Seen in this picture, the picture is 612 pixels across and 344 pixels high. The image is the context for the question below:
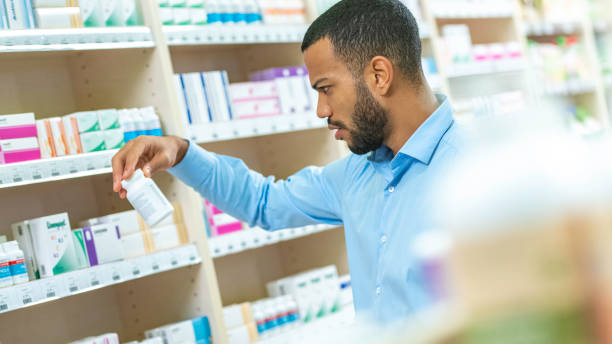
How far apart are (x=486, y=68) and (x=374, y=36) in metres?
2.60

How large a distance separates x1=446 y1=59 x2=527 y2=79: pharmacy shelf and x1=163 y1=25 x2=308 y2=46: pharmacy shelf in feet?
3.95

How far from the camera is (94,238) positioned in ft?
7.32

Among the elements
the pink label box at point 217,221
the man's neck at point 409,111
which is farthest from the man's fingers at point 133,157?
the pink label box at point 217,221

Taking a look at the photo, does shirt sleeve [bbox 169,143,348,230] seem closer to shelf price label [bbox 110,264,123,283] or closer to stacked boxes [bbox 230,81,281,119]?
shelf price label [bbox 110,264,123,283]

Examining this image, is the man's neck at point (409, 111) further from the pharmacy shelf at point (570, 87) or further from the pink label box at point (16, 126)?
the pharmacy shelf at point (570, 87)

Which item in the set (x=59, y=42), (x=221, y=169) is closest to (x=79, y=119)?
(x=59, y=42)

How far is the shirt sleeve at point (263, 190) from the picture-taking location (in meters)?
1.97

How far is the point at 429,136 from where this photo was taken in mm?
1611

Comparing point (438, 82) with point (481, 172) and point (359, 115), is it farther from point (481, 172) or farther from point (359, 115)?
point (481, 172)

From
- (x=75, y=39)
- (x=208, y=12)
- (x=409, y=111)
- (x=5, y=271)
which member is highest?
(x=208, y=12)

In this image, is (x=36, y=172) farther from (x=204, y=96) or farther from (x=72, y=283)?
(x=204, y=96)

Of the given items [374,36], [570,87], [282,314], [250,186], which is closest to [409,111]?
[374,36]

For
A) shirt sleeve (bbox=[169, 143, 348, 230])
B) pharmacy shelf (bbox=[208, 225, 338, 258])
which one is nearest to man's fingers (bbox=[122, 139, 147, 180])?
shirt sleeve (bbox=[169, 143, 348, 230])

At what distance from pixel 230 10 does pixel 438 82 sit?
142cm
